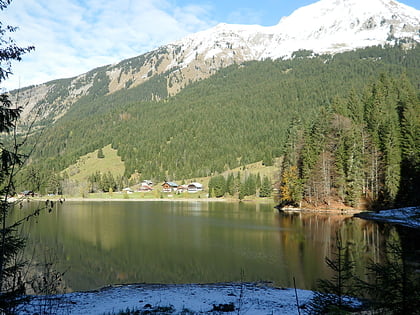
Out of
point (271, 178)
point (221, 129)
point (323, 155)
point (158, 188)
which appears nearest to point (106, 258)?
point (323, 155)

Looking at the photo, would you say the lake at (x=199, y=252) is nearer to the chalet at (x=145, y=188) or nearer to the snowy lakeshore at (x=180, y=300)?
the snowy lakeshore at (x=180, y=300)

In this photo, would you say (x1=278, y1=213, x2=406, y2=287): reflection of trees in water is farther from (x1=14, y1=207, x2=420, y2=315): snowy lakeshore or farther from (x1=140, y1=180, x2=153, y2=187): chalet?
(x1=140, y1=180, x2=153, y2=187): chalet

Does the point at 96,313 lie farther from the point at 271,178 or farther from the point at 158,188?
the point at 158,188

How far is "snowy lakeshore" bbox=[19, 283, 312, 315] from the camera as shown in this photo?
13359 millimetres

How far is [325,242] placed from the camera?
3145 centimetres

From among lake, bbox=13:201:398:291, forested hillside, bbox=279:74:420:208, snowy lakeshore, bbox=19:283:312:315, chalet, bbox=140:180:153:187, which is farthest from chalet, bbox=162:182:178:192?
snowy lakeshore, bbox=19:283:312:315

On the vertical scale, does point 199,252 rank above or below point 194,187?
below

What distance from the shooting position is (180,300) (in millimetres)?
15312

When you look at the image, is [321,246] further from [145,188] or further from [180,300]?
[145,188]

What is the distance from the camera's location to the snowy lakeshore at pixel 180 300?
1336 cm

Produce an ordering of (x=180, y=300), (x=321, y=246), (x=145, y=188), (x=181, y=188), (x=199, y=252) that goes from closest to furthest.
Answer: (x=180, y=300) → (x=199, y=252) → (x=321, y=246) → (x=181, y=188) → (x=145, y=188)

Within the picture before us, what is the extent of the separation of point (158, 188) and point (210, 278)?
133 meters

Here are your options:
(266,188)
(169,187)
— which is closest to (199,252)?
(266,188)

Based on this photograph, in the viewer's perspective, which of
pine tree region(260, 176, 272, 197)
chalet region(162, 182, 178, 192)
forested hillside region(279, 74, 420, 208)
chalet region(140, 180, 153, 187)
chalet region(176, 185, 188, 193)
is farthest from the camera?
chalet region(140, 180, 153, 187)
